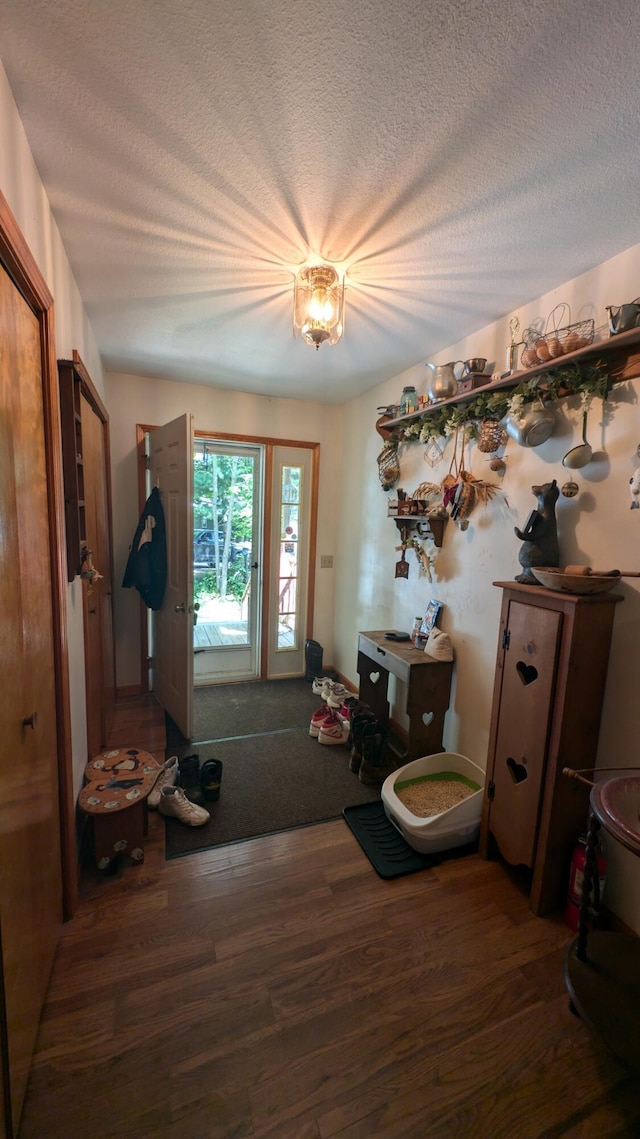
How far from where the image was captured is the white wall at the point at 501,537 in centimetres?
154

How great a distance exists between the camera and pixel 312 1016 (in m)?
1.28

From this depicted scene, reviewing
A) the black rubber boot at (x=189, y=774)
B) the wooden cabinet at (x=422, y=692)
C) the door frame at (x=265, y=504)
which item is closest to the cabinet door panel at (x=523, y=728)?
the wooden cabinet at (x=422, y=692)

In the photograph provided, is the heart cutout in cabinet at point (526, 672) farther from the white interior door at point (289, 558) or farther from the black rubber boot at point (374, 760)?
the white interior door at point (289, 558)

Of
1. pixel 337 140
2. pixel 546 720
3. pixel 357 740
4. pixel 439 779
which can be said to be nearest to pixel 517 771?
pixel 546 720

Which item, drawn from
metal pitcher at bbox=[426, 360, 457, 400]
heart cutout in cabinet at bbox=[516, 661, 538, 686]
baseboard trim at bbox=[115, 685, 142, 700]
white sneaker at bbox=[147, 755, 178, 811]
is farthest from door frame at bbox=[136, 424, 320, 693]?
heart cutout in cabinet at bbox=[516, 661, 538, 686]

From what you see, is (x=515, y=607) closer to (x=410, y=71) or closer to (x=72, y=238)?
(x=410, y=71)

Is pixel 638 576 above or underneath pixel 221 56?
underneath

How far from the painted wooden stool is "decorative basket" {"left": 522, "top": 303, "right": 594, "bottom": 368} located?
245 centimetres

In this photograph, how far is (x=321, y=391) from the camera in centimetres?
345

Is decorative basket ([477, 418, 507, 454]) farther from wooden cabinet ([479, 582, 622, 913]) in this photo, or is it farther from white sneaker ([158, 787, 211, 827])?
white sneaker ([158, 787, 211, 827])

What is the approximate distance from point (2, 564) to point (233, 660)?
3.04 meters

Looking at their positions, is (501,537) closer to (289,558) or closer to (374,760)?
(374,760)

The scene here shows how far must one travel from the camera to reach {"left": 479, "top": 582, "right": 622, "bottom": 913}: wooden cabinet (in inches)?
59.7

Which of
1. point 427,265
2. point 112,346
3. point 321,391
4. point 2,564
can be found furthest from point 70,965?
point 321,391
